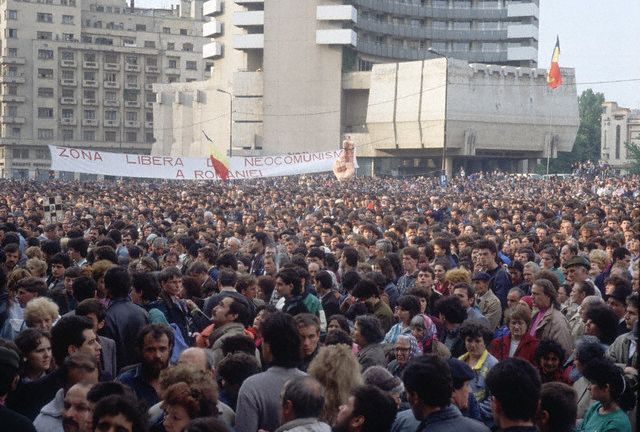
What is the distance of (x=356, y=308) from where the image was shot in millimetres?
8703

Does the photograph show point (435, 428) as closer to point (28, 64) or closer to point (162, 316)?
point (162, 316)

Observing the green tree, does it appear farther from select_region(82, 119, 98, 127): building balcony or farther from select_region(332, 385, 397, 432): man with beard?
select_region(332, 385, 397, 432): man with beard

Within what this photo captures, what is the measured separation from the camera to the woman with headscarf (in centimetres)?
698

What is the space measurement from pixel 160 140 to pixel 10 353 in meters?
90.7

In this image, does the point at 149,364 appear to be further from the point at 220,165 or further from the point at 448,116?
the point at 448,116

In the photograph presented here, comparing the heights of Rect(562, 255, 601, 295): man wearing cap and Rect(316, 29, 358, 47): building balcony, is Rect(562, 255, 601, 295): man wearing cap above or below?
below

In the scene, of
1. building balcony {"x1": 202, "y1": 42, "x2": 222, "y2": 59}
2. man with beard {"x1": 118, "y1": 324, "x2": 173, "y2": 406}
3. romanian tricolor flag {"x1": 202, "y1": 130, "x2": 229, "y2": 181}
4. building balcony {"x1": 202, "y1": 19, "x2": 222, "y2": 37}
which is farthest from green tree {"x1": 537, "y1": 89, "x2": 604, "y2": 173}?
man with beard {"x1": 118, "y1": 324, "x2": 173, "y2": 406}

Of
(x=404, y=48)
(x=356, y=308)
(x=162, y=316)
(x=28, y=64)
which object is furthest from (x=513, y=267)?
(x=28, y=64)

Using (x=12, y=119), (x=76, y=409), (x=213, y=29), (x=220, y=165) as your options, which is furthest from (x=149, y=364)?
(x=12, y=119)

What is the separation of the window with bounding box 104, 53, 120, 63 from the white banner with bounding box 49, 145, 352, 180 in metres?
70.3

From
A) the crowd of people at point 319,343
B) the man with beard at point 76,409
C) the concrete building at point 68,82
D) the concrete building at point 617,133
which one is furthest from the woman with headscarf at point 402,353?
the concrete building at point 617,133

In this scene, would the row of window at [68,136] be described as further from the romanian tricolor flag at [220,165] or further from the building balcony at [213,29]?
the romanian tricolor flag at [220,165]

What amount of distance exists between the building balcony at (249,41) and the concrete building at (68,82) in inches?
729

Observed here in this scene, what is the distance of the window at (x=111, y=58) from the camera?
100m
